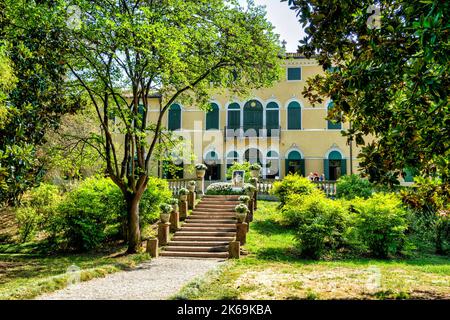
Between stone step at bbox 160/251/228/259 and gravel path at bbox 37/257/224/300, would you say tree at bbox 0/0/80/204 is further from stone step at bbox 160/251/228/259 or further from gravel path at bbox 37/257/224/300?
stone step at bbox 160/251/228/259

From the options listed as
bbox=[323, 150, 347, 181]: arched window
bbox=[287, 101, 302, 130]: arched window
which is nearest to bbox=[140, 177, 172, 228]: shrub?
bbox=[287, 101, 302, 130]: arched window

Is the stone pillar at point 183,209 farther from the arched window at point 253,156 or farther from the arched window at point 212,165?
the arched window at point 253,156

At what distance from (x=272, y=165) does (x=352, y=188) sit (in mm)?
10741

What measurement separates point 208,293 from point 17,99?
8.48m

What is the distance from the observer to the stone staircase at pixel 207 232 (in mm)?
14273

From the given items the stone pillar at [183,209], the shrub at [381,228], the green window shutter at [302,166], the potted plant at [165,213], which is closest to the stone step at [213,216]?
the stone pillar at [183,209]

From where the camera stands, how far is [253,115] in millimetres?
30609

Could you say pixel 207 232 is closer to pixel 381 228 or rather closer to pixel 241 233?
pixel 241 233

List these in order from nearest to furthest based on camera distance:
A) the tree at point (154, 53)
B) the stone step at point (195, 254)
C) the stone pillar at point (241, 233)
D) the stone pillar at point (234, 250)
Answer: the tree at point (154, 53) < the stone pillar at point (234, 250) < the stone step at point (195, 254) < the stone pillar at point (241, 233)

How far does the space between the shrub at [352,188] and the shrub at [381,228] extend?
5.25 metres

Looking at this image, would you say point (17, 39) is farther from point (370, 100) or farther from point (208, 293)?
point (370, 100)

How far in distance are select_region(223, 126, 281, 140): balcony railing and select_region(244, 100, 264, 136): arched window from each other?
0.26 m

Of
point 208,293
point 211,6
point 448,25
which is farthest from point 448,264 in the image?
point 211,6
